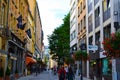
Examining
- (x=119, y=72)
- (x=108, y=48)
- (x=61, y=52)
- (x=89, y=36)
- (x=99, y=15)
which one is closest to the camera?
(x=108, y=48)

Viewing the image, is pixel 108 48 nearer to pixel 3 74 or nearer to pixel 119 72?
pixel 119 72

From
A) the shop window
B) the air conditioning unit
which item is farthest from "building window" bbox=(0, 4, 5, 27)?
the shop window

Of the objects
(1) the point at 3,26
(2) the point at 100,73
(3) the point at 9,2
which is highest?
(3) the point at 9,2

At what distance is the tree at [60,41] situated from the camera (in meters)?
88.4

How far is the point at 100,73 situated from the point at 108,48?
2105 centimetres

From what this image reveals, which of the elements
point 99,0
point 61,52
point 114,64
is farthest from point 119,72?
point 61,52

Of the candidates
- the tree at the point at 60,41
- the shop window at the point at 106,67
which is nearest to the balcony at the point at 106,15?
the shop window at the point at 106,67

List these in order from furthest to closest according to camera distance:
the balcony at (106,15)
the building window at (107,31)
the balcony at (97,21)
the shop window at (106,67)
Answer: the balcony at (97,21), the building window at (107,31), the balcony at (106,15), the shop window at (106,67)

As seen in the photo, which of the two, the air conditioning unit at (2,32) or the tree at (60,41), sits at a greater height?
the tree at (60,41)

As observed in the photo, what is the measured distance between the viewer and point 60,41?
8881 centimetres

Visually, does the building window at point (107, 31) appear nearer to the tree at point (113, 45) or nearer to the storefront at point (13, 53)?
the storefront at point (13, 53)

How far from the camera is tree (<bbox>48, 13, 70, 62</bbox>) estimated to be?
290 feet

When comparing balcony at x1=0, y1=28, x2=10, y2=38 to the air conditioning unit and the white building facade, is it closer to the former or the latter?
the air conditioning unit

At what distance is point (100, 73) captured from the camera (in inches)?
1540
